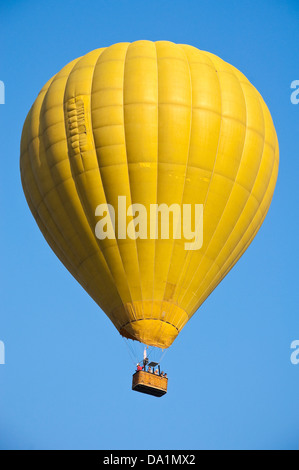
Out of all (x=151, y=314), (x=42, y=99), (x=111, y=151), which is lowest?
(x=151, y=314)
